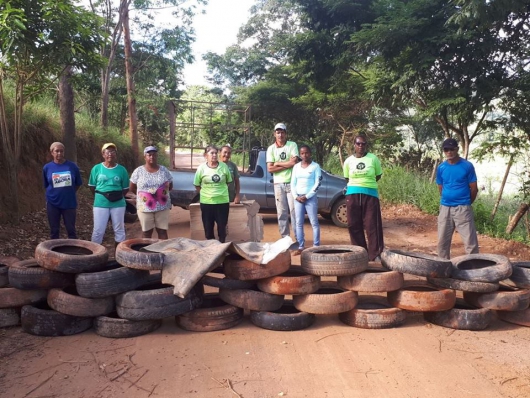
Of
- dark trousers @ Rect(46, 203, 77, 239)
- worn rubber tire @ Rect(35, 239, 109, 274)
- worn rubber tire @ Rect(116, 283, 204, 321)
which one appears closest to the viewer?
worn rubber tire @ Rect(116, 283, 204, 321)

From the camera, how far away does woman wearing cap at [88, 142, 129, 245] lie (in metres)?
5.90

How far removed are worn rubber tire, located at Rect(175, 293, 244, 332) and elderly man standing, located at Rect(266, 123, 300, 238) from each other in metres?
2.62

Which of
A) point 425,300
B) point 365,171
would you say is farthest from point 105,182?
point 425,300

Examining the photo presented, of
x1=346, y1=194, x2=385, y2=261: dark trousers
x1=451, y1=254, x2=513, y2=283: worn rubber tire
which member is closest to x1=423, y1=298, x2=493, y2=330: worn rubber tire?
x1=451, y1=254, x2=513, y2=283: worn rubber tire

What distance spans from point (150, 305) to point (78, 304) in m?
0.66

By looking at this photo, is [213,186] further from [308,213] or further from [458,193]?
[458,193]

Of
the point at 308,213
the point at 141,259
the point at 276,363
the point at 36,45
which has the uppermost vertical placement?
the point at 36,45

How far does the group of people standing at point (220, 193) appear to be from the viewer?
18.8 ft

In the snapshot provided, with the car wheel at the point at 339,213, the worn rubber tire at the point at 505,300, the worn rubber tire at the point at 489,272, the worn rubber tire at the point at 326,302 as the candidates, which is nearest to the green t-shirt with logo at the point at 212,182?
the worn rubber tire at the point at 326,302

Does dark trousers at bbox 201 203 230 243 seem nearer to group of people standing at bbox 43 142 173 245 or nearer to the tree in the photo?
group of people standing at bbox 43 142 173 245

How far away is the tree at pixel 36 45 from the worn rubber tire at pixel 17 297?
3.97 meters

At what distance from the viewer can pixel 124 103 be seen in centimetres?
2333

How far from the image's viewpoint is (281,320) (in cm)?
420

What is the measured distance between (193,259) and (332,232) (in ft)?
19.6
